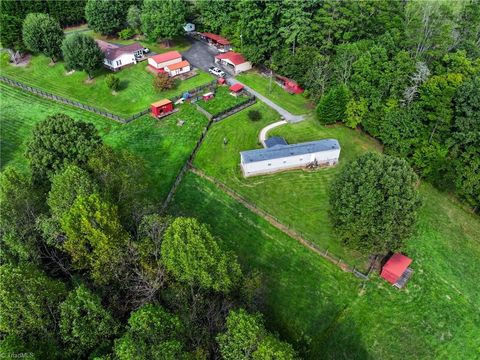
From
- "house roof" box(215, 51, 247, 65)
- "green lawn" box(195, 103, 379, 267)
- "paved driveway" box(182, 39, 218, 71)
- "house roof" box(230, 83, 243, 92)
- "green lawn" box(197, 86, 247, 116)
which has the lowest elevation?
"green lawn" box(195, 103, 379, 267)

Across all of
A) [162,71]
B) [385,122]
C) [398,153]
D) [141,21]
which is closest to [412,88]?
[385,122]

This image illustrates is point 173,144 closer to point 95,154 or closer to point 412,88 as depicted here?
point 95,154

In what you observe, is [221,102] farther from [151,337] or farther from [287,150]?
[151,337]

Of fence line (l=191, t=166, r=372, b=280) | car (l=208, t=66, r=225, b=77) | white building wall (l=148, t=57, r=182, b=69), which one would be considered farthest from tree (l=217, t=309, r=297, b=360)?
white building wall (l=148, t=57, r=182, b=69)

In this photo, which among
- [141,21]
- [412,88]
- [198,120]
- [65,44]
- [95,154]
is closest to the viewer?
[95,154]

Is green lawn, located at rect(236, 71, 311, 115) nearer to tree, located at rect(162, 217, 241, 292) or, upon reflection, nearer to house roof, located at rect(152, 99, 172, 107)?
house roof, located at rect(152, 99, 172, 107)
